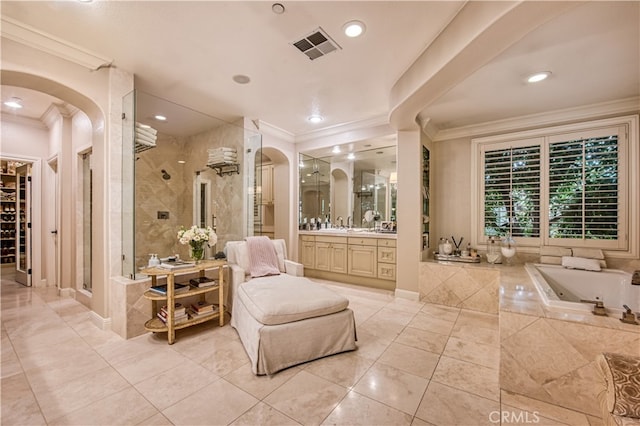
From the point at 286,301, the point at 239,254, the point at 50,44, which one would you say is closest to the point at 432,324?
the point at 286,301

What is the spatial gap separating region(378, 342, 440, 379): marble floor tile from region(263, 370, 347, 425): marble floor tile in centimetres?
55

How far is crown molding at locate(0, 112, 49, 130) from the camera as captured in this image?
4.00 metres

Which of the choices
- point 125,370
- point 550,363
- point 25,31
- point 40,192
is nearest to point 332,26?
point 25,31

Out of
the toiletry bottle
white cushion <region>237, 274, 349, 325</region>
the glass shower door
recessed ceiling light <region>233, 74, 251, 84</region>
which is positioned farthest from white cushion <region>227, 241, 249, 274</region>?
the glass shower door

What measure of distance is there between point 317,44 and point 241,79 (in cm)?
105

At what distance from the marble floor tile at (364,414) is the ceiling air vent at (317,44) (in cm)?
274

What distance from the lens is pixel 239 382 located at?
6.07 feet

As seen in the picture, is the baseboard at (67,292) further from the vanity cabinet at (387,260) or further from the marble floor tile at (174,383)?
the vanity cabinet at (387,260)

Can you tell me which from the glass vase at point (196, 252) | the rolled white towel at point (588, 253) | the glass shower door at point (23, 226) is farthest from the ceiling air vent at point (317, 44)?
the glass shower door at point (23, 226)

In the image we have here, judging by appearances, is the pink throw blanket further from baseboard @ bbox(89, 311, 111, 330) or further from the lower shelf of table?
baseboard @ bbox(89, 311, 111, 330)

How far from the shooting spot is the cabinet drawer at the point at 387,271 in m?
4.07

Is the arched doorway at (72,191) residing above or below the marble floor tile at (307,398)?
above

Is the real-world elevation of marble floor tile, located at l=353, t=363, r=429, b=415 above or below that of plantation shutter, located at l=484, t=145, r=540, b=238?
below

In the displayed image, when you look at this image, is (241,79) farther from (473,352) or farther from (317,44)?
(473,352)
